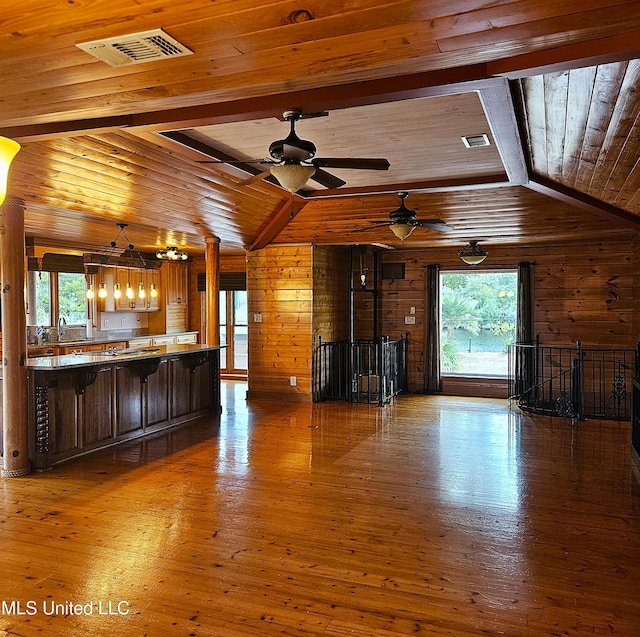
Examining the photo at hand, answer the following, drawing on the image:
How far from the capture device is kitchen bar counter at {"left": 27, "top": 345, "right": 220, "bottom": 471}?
5219 millimetres

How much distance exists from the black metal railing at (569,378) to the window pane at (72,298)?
748 cm

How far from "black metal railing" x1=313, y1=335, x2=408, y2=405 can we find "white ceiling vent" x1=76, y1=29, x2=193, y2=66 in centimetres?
670

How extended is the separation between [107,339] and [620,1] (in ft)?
31.4

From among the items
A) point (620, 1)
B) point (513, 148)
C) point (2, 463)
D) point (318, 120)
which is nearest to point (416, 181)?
point (513, 148)

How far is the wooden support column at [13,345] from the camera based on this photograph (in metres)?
4.99

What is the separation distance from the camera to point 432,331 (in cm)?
1012

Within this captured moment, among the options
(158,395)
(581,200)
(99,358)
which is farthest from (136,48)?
(581,200)

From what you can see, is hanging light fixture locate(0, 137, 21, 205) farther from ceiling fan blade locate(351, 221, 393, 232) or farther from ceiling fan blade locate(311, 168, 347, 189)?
ceiling fan blade locate(351, 221, 393, 232)

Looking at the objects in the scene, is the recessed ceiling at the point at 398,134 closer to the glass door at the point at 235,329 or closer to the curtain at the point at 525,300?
the curtain at the point at 525,300

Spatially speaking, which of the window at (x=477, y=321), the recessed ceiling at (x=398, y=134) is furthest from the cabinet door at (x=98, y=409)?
the window at (x=477, y=321)

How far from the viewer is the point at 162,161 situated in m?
5.27

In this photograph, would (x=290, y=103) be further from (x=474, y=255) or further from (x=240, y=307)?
(x=240, y=307)

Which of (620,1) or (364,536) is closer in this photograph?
(620,1)

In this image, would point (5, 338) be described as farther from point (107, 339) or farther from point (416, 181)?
point (107, 339)
